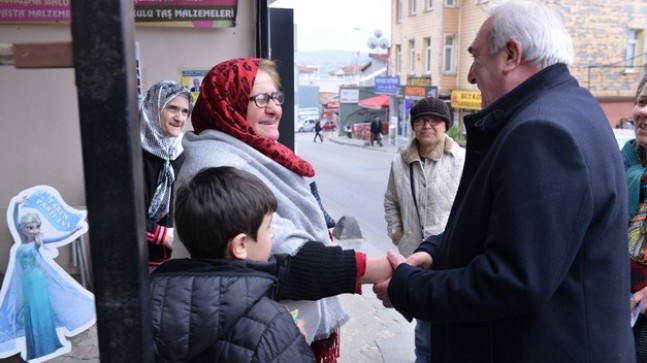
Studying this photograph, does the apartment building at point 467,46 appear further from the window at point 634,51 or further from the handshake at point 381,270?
the handshake at point 381,270

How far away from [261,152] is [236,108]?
7.2 inches

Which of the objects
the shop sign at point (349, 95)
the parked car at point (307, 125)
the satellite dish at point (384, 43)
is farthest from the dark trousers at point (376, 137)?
the parked car at point (307, 125)

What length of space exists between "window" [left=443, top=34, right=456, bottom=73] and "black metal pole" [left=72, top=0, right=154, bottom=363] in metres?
28.1

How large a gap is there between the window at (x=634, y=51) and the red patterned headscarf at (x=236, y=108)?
82.8 ft

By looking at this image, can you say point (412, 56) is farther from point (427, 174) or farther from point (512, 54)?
point (512, 54)

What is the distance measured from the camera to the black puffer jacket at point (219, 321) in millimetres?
1271

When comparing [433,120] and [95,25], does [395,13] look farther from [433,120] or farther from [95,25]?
[95,25]

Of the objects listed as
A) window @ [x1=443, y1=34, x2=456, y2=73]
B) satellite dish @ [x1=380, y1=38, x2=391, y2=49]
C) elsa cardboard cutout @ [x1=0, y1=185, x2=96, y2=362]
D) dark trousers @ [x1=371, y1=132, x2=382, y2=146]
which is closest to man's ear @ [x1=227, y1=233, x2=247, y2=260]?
elsa cardboard cutout @ [x1=0, y1=185, x2=96, y2=362]

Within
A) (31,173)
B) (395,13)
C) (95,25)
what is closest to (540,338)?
(95,25)

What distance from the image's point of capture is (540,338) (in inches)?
59.2

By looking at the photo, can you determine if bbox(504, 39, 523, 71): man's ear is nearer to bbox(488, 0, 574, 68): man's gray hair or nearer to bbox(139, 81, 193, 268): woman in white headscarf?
bbox(488, 0, 574, 68): man's gray hair

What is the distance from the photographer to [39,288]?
3.62m

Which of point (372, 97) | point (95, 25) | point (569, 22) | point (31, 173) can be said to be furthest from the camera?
point (372, 97)

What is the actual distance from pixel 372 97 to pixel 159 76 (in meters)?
37.9
